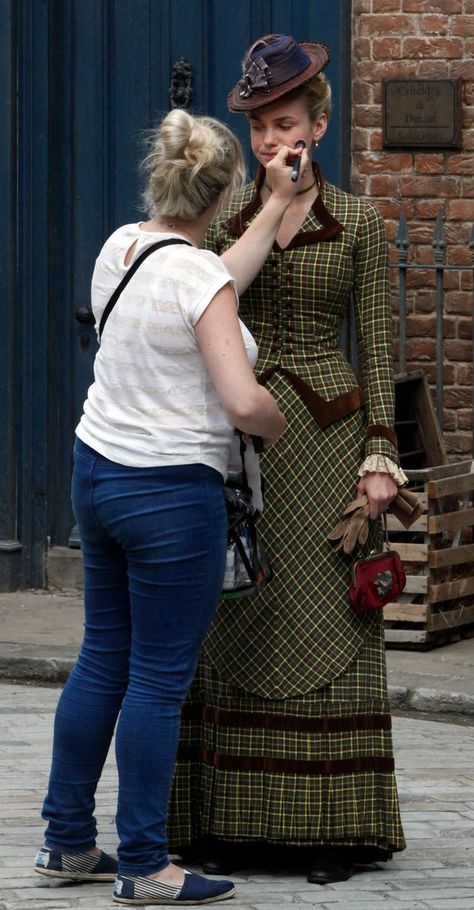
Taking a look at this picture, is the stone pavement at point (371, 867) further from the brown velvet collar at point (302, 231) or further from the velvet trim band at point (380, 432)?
the brown velvet collar at point (302, 231)

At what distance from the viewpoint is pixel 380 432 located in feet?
15.3

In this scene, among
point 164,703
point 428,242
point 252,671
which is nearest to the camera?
point 164,703

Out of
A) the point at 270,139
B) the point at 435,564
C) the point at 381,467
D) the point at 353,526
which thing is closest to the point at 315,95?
the point at 270,139

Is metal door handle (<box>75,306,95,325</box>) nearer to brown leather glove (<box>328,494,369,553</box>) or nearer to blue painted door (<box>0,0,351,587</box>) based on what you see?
blue painted door (<box>0,0,351,587</box>)

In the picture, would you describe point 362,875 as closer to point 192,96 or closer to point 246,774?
point 246,774

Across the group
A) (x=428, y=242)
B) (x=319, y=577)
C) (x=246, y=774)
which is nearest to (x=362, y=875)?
(x=246, y=774)

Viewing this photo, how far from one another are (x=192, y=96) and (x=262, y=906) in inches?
181

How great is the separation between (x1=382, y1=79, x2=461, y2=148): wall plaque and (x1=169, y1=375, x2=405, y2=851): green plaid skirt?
11.1 ft

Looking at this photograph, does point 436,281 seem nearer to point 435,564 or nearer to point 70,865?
point 435,564

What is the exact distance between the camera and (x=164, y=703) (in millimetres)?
4234

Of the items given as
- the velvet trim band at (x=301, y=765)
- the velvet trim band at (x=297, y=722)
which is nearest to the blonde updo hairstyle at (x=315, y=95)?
the velvet trim band at (x=297, y=722)

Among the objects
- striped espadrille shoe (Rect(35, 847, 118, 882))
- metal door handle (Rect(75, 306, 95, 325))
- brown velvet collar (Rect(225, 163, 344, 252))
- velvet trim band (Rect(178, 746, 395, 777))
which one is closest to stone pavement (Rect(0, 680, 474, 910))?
striped espadrille shoe (Rect(35, 847, 118, 882))

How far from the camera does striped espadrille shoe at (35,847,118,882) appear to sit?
14.7 feet

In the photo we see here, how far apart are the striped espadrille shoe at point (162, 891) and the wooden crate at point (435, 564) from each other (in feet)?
9.81
